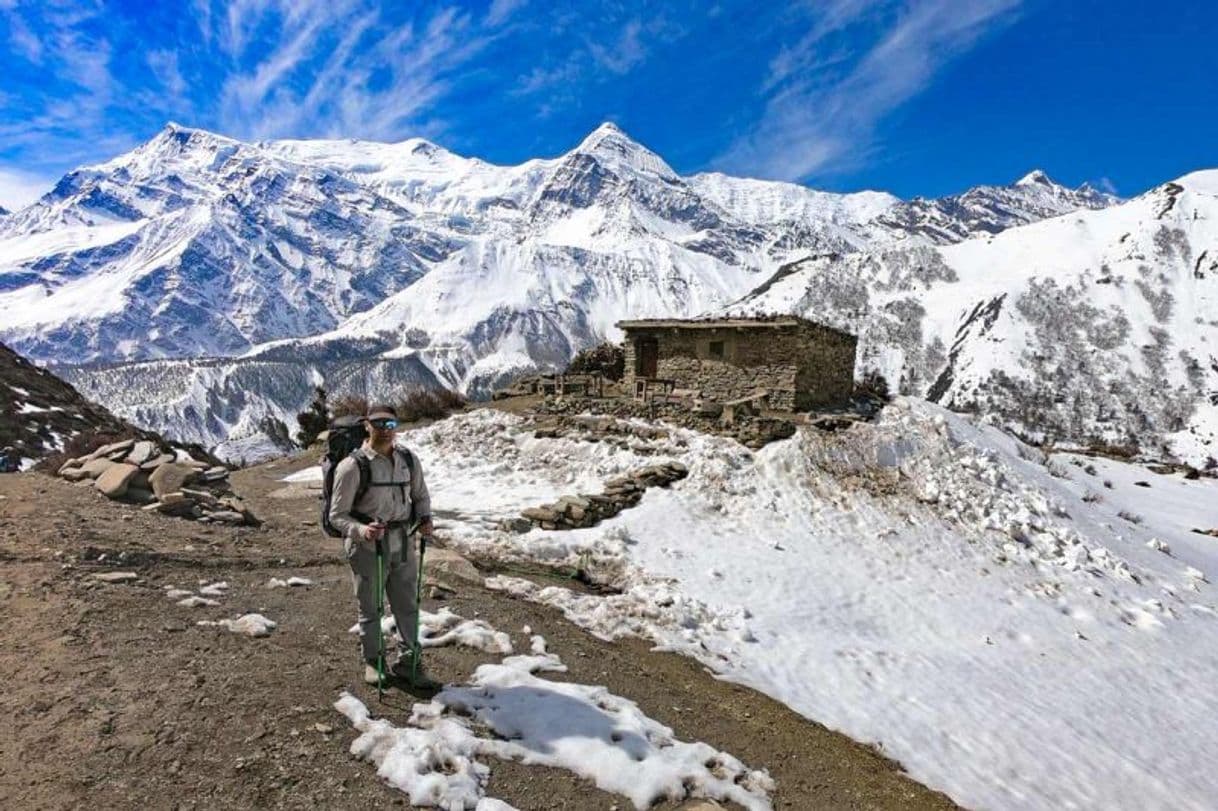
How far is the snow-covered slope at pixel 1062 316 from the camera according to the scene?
119625 mm

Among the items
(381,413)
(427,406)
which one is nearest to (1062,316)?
(427,406)

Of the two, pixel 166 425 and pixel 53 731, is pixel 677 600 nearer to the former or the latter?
pixel 53 731

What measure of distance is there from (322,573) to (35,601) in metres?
3.36

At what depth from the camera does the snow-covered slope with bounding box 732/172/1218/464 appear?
119625mm

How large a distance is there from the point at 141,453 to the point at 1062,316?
6871 inches

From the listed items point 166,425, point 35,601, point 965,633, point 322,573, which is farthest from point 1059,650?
point 166,425

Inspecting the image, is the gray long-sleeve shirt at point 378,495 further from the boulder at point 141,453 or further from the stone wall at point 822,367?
the stone wall at point 822,367

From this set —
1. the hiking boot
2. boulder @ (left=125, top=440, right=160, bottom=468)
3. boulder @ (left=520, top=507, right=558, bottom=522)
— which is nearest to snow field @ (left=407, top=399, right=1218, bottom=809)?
boulder @ (left=520, top=507, right=558, bottom=522)

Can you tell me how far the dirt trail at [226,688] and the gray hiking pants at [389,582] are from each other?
0.51 metres

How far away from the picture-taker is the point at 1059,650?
37.7ft

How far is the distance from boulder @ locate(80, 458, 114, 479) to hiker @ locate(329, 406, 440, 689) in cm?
931

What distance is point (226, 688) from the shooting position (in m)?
5.27

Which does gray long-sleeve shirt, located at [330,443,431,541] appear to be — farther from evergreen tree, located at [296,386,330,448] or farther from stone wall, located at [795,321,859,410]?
evergreen tree, located at [296,386,330,448]

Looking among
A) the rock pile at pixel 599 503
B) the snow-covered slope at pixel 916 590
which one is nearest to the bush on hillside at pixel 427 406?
the snow-covered slope at pixel 916 590
